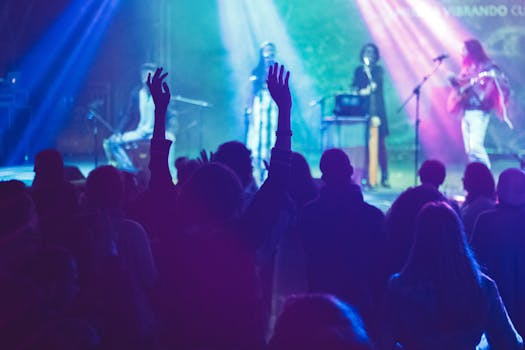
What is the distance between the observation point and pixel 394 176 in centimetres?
1198

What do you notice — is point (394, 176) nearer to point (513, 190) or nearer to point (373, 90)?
point (373, 90)

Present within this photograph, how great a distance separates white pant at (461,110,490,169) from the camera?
902 centimetres

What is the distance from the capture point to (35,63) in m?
13.1

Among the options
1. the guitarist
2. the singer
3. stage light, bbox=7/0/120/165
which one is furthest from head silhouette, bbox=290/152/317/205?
stage light, bbox=7/0/120/165

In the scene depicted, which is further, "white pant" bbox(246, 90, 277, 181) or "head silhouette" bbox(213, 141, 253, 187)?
"white pant" bbox(246, 90, 277, 181)

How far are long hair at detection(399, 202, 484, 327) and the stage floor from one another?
5.52 meters

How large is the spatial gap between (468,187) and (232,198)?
93.9 inches

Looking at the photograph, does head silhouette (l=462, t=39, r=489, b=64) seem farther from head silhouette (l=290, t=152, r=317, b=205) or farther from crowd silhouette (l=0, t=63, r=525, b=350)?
crowd silhouette (l=0, t=63, r=525, b=350)

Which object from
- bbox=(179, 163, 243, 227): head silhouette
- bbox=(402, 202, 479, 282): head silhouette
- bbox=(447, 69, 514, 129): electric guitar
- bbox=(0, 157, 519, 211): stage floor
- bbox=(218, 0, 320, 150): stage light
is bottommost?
bbox=(0, 157, 519, 211): stage floor

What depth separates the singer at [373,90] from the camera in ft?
33.6

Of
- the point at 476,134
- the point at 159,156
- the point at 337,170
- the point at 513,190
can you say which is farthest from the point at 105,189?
the point at 476,134

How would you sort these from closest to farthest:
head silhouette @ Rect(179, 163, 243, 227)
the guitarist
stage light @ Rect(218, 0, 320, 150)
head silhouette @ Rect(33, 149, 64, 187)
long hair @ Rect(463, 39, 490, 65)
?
head silhouette @ Rect(179, 163, 243, 227)
head silhouette @ Rect(33, 149, 64, 187)
long hair @ Rect(463, 39, 490, 65)
the guitarist
stage light @ Rect(218, 0, 320, 150)

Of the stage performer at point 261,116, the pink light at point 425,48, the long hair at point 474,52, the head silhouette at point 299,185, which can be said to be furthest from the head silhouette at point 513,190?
the pink light at point 425,48

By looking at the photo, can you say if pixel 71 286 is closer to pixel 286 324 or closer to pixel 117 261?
pixel 117 261
